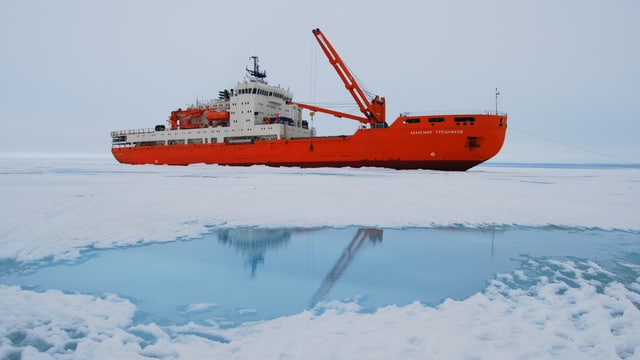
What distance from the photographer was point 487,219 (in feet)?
21.8

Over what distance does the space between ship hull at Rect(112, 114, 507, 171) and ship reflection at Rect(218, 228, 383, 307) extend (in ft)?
53.4

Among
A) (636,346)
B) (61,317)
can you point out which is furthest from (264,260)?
(636,346)

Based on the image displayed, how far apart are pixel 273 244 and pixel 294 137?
77.1 ft

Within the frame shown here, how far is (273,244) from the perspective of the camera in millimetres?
4906

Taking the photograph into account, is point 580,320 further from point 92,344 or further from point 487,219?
point 487,219

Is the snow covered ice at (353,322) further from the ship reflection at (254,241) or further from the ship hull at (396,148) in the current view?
the ship hull at (396,148)

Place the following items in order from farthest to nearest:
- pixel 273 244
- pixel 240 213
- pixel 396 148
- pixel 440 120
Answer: pixel 396 148, pixel 440 120, pixel 240 213, pixel 273 244

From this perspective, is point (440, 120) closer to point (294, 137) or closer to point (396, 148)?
point (396, 148)

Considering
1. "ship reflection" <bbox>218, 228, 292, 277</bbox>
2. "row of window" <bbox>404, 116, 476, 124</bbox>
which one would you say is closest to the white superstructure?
"row of window" <bbox>404, 116, 476, 124</bbox>

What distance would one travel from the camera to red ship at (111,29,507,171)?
2047 cm

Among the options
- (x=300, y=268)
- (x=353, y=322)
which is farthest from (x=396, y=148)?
(x=353, y=322)

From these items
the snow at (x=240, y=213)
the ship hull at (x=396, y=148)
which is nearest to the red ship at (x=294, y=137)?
the ship hull at (x=396, y=148)

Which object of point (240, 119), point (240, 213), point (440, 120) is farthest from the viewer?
point (240, 119)

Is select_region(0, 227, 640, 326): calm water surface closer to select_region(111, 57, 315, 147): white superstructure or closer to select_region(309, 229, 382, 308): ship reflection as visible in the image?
select_region(309, 229, 382, 308): ship reflection
